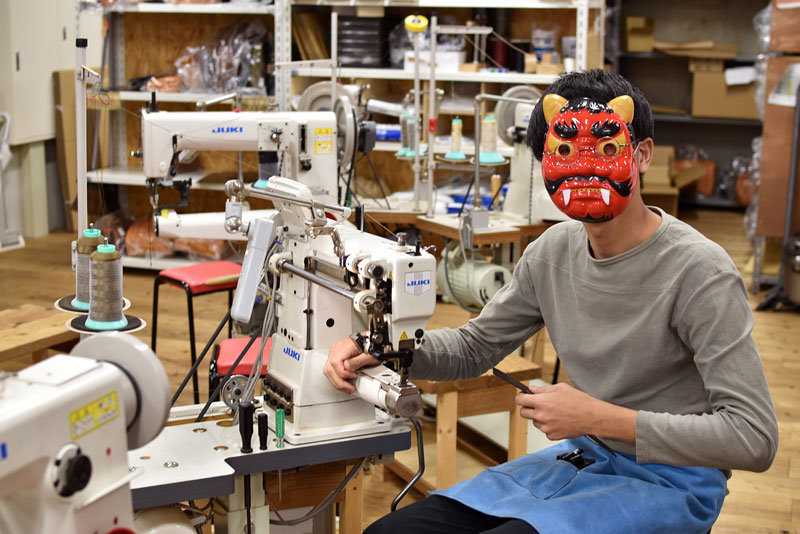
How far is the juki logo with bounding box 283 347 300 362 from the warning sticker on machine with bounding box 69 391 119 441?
783 mm

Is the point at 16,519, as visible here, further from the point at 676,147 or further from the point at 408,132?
the point at 676,147

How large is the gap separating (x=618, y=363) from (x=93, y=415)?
960 mm

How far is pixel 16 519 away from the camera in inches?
43.5

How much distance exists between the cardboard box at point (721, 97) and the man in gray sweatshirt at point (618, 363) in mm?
5464

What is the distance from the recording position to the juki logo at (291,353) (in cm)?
193

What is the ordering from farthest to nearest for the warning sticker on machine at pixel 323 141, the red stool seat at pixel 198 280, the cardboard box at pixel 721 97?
1. the cardboard box at pixel 721 97
2. the red stool seat at pixel 198 280
3. the warning sticker on machine at pixel 323 141

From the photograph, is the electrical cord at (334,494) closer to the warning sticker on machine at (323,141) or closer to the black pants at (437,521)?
the black pants at (437,521)

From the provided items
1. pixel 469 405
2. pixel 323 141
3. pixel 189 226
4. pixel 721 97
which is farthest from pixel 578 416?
pixel 721 97

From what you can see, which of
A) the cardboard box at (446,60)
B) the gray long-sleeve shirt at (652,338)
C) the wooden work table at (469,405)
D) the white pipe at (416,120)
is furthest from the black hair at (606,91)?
the cardboard box at (446,60)

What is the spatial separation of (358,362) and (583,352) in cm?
41

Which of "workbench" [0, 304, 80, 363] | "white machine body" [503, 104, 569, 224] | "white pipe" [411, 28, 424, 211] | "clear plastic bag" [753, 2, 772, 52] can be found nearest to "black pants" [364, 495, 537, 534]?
"workbench" [0, 304, 80, 363]

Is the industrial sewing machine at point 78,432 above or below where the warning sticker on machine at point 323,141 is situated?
below

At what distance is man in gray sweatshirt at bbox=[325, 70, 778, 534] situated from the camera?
1.56 m

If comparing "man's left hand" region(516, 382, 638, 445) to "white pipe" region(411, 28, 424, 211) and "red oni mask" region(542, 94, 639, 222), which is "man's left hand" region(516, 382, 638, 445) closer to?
"red oni mask" region(542, 94, 639, 222)
